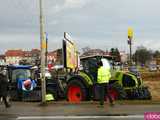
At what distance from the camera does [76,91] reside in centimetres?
2355

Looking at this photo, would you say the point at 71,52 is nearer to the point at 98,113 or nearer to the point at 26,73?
the point at 26,73

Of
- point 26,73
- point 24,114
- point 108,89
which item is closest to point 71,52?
point 26,73

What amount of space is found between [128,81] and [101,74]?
3.92m

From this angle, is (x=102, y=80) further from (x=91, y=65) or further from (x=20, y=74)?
(x=20, y=74)

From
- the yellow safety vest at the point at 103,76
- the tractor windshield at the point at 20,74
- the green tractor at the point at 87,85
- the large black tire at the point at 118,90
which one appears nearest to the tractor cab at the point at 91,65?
the green tractor at the point at 87,85

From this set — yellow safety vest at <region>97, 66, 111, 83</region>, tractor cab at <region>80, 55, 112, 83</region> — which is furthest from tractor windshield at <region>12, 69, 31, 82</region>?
yellow safety vest at <region>97, 66, 111, 83</region>

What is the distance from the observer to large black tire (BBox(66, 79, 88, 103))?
914 inches

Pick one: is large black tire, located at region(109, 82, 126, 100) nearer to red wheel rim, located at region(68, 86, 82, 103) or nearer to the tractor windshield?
red wheel rim, located at region(68, 86, 82, 103)

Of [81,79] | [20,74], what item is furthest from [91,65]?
[20,74]

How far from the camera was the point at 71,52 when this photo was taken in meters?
31.8

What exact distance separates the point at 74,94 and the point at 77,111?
537 cm

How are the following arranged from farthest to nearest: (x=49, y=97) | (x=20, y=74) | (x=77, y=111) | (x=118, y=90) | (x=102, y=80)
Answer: (x=20, y=74) → (x=49, y=97) → (x=118, y=90) → (x=102, y=80) → (x=77, y=111)

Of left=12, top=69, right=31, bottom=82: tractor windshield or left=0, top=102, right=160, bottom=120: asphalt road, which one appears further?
left=12, top=69, right=31, bottom=82: tractor windshield

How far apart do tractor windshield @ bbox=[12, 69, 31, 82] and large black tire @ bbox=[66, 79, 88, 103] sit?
10.0ft
